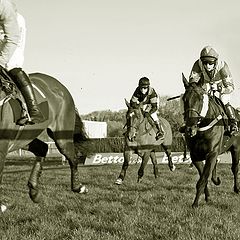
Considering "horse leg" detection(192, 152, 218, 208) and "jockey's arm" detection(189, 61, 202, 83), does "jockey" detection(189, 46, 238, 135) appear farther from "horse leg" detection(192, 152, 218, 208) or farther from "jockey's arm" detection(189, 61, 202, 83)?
"horse leg" detection(192, 152, 218, 208)

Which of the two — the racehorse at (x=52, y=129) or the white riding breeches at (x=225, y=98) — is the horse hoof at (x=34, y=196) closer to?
the racehorse at (x=52, y=129)

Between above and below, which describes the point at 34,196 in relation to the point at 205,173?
below

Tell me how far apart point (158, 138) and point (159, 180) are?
202cm

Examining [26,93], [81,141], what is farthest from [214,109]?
[26,93]

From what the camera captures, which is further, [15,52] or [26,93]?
[15,52]

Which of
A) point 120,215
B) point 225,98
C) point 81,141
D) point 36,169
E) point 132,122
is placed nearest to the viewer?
point 120,215

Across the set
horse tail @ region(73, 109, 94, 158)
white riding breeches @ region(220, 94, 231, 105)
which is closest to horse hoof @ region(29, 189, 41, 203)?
horse tail @ region(73, 109, 94, 158)

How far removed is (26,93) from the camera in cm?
639

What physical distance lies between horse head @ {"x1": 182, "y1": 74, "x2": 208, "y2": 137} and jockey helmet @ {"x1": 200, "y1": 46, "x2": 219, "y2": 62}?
2.19 feet

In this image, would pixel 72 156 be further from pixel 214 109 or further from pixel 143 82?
pixel 143 82

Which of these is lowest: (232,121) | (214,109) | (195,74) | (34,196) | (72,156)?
(34,196)

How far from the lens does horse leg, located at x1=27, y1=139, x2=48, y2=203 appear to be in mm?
7525

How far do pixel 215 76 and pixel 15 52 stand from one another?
13.5ft

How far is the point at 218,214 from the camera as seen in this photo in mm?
6570
